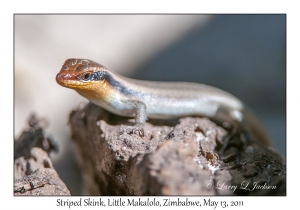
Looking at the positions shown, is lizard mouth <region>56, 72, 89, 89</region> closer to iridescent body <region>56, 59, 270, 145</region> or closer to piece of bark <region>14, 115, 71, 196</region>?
iridescent body <region>56, 59, 270, 145</region>

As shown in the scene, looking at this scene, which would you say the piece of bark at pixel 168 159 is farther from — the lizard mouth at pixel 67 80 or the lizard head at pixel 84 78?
the lizard mouth at pixel 67 80

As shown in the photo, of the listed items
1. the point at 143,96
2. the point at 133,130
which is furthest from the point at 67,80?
the point at 143,96

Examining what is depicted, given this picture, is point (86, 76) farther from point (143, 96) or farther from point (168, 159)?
point (168, 159)

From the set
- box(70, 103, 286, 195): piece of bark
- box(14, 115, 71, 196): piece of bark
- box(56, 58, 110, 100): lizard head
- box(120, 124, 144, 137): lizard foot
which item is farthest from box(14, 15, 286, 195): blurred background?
box(120, 124, 144, 137): lizard foot

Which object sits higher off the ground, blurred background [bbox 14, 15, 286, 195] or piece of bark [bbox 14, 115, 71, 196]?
blurred background [bbox 14, 15, 286, 195]

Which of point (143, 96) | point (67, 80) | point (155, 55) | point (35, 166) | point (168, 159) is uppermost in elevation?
point (155, 55)
